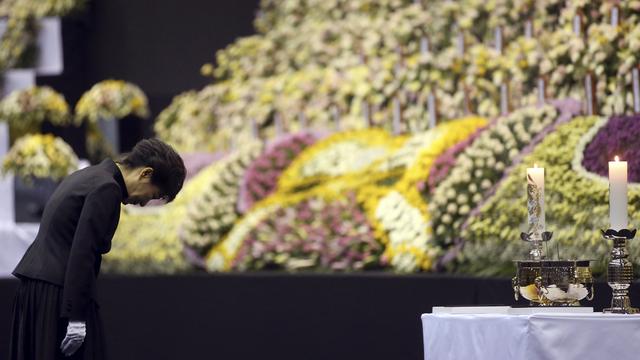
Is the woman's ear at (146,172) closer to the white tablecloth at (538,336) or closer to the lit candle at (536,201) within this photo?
the white tablecloth at (538,336)

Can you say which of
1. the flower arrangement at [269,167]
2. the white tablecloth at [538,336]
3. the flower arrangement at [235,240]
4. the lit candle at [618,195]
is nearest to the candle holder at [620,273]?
the lit candle at [618,195]

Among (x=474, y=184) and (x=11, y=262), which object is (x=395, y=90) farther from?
(x=11, y=262)

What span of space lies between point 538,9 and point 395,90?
3.35 ft

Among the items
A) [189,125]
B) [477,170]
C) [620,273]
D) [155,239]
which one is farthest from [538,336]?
[189,125]

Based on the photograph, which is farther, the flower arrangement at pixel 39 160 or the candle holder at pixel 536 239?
the flower arrangement at pixel 39 160

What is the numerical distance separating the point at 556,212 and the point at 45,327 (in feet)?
8.23

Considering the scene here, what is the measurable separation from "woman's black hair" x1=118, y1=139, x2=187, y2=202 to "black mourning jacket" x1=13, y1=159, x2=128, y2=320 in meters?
0.09

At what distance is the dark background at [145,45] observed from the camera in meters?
9.43

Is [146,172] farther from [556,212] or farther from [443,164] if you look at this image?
[443,164]

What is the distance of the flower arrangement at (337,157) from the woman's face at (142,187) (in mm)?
2817

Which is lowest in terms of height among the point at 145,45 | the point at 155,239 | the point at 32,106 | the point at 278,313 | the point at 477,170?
the point at 278,313

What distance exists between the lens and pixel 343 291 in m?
5.98

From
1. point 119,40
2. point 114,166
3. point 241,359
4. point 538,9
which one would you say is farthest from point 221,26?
point 114,166

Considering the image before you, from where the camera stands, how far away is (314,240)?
6.64 m
